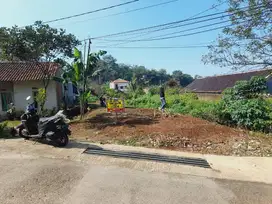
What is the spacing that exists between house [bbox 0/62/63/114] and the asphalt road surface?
1179cm

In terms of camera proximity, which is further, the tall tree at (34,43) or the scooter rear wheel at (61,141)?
the tall tree at (34,43)

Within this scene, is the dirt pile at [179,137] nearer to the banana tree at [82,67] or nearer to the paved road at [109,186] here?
the paved road at [109,186]

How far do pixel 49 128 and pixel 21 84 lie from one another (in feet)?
36.7

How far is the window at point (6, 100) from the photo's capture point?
1541 centimetres

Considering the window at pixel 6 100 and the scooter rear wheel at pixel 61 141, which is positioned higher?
the window at pixel 6 100

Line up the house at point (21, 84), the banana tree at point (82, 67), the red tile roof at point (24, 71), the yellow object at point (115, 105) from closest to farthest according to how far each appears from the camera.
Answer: the yellow object at point (115, 105), the banana tree at point (82, 67), the red tile roof at point (24, 71), the house at point (21, 84)

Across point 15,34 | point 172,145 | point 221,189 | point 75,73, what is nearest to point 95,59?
point 75,73

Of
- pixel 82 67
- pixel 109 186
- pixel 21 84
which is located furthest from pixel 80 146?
pixel 21 84

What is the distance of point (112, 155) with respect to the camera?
5.70 m

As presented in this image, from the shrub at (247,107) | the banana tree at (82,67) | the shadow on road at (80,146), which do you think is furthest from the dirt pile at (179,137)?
the banana tree at (82,67)

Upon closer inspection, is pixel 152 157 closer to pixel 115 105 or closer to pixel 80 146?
pixel 80 146

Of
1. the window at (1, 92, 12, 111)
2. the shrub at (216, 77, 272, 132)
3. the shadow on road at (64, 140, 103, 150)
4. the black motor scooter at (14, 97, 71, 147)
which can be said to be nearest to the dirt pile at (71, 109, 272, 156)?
the shadow on road at (64, 140, 103, 150)

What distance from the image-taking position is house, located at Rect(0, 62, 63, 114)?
15.0 metres

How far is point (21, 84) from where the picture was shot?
15.5 metres
